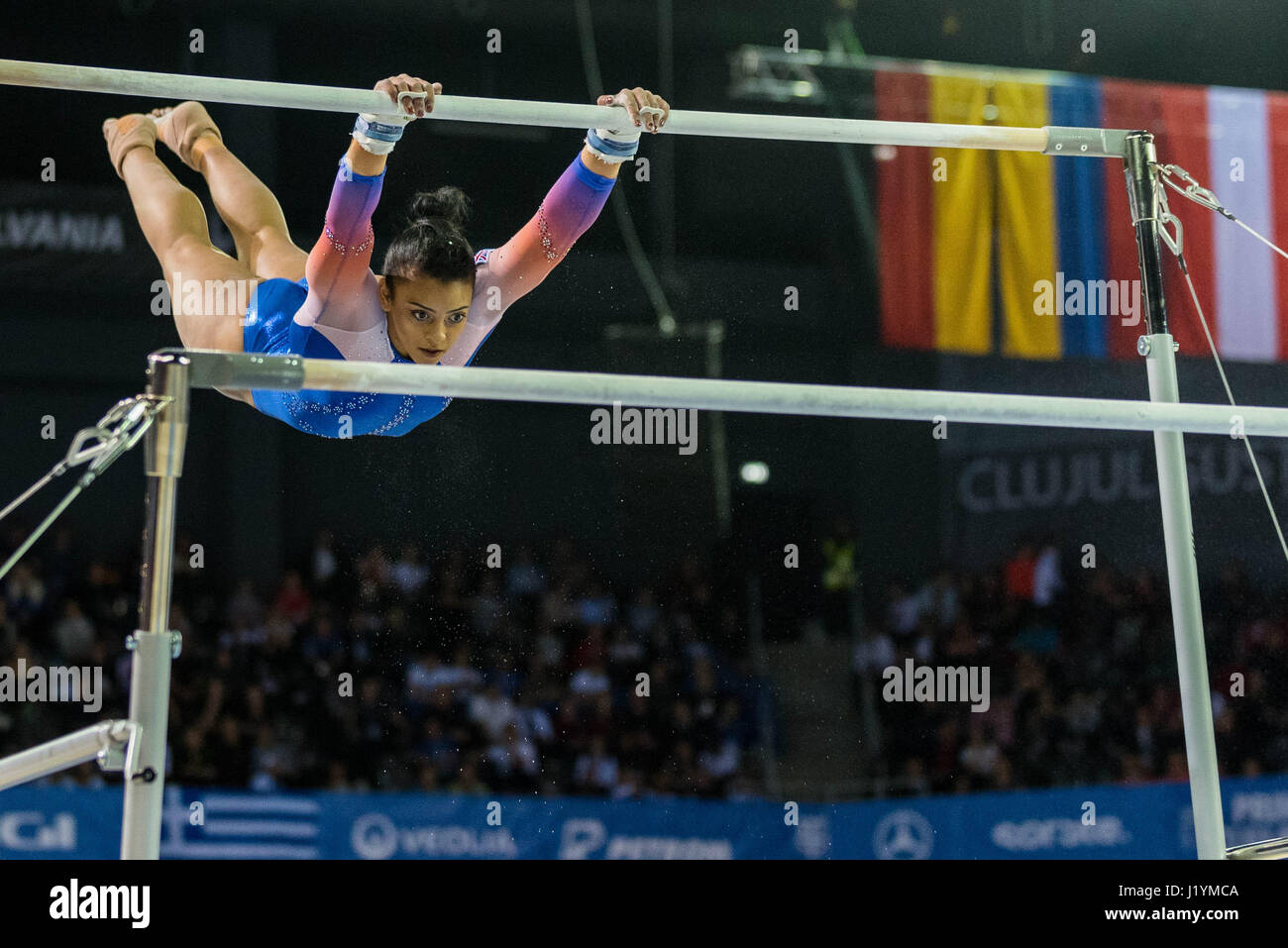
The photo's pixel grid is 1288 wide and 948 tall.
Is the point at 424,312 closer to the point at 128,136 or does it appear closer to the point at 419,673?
the point at 128,136

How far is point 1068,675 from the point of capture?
614 centimetres

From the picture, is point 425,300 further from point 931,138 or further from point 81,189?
point 81,189

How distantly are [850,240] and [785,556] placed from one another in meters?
1.79

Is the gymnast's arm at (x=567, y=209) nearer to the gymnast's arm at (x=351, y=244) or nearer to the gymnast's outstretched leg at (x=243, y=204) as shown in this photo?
the gymnast's arm at (x=351, y=244)

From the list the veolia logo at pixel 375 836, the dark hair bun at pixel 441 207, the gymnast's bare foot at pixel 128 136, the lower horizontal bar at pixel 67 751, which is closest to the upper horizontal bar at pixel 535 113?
the dark hair bun at pixel 441 207

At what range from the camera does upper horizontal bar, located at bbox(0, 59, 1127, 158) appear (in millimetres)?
2697

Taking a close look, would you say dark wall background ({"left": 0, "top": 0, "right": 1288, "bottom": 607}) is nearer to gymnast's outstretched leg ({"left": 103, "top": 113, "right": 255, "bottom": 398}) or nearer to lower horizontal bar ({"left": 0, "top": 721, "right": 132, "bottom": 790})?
gymnast's outstretched leg ({"left": 103, "top": 113, "right": 255, "bottom": 398})

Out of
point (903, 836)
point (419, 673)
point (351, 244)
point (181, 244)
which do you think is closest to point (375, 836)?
point (419, 673)

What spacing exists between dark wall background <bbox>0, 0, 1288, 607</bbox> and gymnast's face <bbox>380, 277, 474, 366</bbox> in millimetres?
2258

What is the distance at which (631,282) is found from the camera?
5996 millimetres

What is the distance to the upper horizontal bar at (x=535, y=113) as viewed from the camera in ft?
8.85

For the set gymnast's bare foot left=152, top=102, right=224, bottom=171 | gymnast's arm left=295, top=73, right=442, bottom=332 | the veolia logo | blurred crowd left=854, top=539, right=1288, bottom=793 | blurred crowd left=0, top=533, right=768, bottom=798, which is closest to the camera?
gymnast's arm left=295, top=73, right=442, bottom=332

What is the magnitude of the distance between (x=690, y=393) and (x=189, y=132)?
174cm

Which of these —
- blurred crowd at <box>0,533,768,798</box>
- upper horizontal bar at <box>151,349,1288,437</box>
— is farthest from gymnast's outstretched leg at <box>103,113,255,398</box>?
blurred crowd at <box>0,533,768,798</box>
